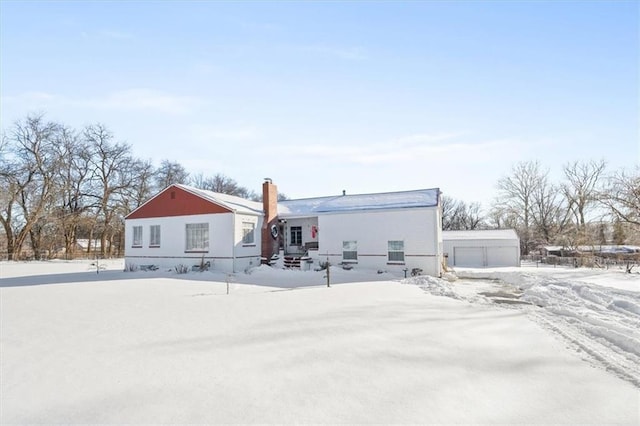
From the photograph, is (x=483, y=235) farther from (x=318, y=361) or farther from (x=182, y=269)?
(x=318, y=361)

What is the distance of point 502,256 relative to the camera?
104 feet

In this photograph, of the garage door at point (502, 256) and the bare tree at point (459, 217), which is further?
Answer: the bare tree at point (459, 217)

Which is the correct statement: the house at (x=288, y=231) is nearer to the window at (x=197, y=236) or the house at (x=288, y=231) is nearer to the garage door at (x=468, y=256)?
the window at (x=197, y=236)

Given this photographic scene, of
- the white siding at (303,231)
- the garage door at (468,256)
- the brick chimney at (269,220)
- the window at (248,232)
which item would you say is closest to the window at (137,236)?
the window at (248,232)

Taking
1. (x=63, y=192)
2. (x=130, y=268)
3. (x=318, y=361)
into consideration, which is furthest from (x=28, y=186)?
(x=318, y=361)

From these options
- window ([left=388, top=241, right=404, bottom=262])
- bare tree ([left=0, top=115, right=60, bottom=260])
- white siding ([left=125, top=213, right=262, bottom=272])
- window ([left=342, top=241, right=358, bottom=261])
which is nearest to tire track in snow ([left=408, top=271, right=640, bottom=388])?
window ([left=388, top=241, right=404, bottom=262])

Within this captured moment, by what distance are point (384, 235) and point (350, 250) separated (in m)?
2.21

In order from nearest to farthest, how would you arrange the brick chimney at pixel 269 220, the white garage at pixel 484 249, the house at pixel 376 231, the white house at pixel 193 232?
1. the house at pixel 376 231
2. the white house at pixel 193 232
3. the brick chimney at pixel 269 220
4. the white garage at pixel 484 249

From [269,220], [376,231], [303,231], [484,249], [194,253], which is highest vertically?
[269,220]

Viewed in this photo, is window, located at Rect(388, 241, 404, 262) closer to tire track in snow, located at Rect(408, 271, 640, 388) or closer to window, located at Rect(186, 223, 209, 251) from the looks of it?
tire track in snow, located at Rect(408, 271, 640, 388)

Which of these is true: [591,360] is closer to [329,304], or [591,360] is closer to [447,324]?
[447,324]

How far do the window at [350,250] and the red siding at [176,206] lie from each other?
6.94 m

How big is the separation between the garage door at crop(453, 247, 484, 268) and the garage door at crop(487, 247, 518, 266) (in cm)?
66

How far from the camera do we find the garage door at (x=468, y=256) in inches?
1275
